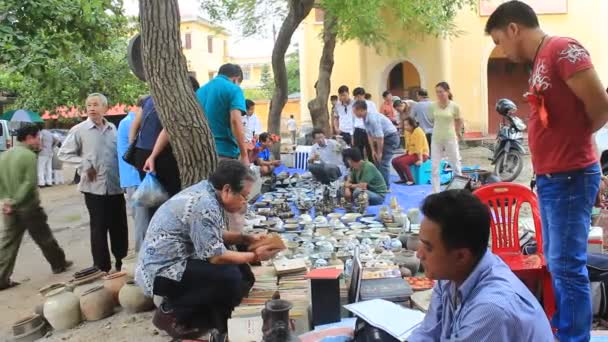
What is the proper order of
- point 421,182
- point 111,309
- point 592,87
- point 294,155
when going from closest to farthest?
point 592,87, point 111,309, point 421,182, point 294,155

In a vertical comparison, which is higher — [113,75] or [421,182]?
[113,75]

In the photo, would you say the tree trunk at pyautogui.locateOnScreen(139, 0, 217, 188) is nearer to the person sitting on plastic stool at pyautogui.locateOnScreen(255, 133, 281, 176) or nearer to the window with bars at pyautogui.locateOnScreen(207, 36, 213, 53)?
the person sitting on plastic stool at pyautogui.locateOnScreen(255, 133, 281, 176)

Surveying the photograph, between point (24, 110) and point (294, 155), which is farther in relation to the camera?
point (24, 110)

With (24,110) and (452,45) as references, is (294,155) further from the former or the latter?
(24,110)

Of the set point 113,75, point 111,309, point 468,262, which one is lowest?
point 111,309

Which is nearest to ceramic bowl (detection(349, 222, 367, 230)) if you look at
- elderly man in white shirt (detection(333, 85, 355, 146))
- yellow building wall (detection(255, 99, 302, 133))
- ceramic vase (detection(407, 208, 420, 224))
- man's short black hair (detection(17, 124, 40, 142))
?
ceramic vase (detection(407, 208, 420, 224))

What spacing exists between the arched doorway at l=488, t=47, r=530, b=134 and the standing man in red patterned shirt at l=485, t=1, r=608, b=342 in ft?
54.5

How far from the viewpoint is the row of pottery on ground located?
3.84 metres

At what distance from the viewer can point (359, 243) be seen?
4660 millimetres

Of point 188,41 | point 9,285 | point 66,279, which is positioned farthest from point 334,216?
point 188,41

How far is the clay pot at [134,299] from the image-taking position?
382 cm

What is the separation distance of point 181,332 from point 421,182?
20.0 ft

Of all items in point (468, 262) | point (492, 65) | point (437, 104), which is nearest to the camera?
point (468, 262)

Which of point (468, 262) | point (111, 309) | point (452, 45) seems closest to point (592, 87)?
point (468, 262)
